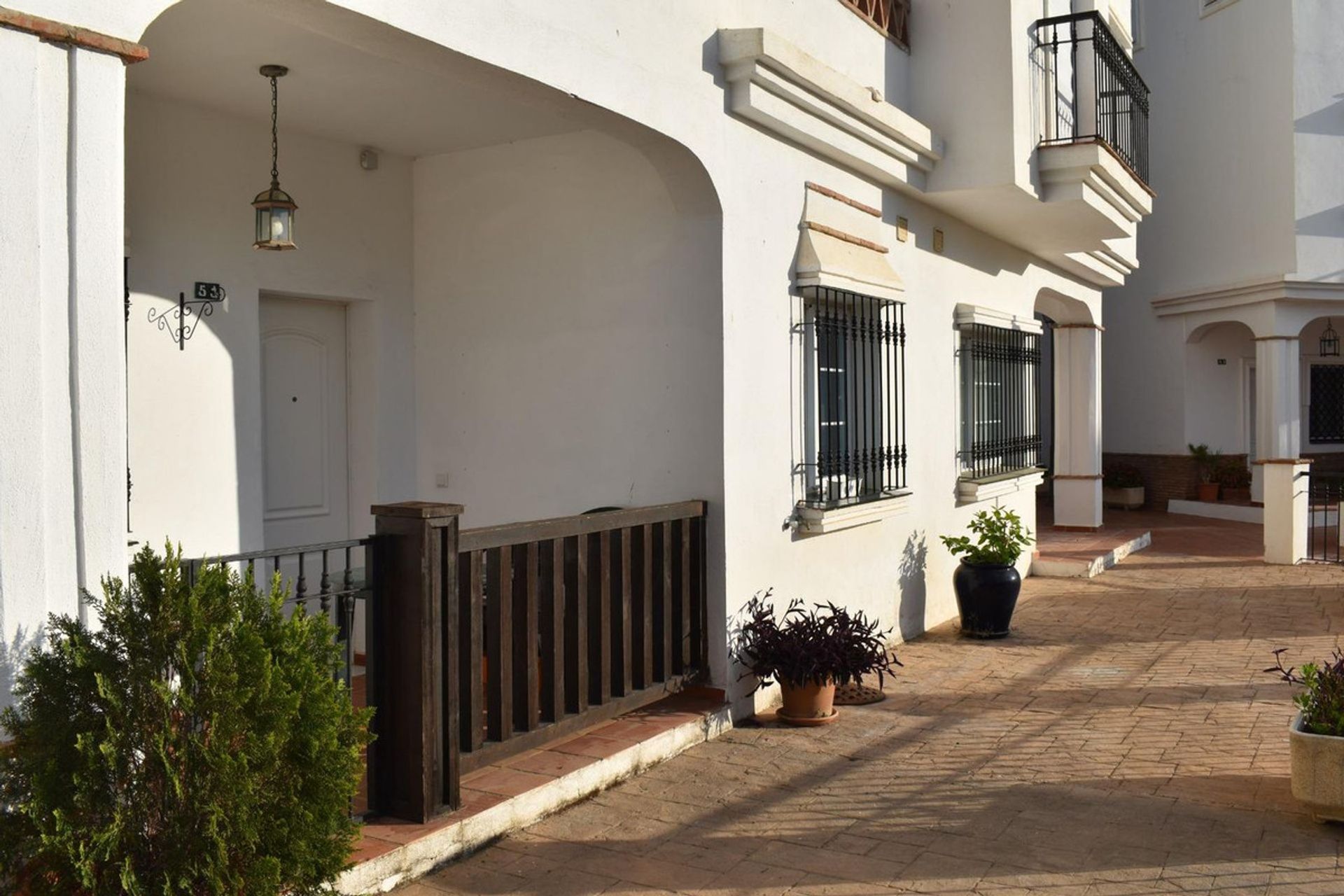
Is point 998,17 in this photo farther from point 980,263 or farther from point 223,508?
point 223,508

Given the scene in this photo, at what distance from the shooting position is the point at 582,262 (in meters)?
6.88

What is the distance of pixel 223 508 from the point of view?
20.5 ft

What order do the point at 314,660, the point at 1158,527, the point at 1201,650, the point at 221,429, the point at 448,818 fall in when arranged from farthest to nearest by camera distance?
the point at 1158,527
the point at 1201,650
the point at 221,429
the point at 448,818
the point at 314,660

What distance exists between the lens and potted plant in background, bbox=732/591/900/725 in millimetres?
6340

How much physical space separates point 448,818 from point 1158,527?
14653mm

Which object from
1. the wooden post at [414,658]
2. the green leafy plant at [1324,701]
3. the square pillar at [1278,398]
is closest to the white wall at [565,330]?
the wooden post at [414,658]

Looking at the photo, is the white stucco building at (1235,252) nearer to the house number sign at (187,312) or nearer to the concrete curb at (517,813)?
the concrete curb at (517,813)

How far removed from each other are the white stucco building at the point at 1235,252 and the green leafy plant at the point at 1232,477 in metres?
0.27

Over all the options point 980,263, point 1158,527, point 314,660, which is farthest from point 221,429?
point 1158,527

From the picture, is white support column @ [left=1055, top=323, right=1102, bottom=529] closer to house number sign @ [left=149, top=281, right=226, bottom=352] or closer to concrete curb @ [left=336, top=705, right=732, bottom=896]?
concrete curb @ [left=336, top=705, right=732, bottom=896]

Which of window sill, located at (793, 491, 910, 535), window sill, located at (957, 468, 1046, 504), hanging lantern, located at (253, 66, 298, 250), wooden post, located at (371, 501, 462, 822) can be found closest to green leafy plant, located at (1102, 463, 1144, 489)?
window sill, located at (957, 468, 1046, 504)

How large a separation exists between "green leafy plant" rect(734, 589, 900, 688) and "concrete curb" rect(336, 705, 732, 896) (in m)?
0.35

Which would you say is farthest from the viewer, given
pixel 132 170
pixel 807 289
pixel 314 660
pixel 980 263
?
pixel 980 263

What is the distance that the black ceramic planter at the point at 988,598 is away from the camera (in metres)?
8.93
